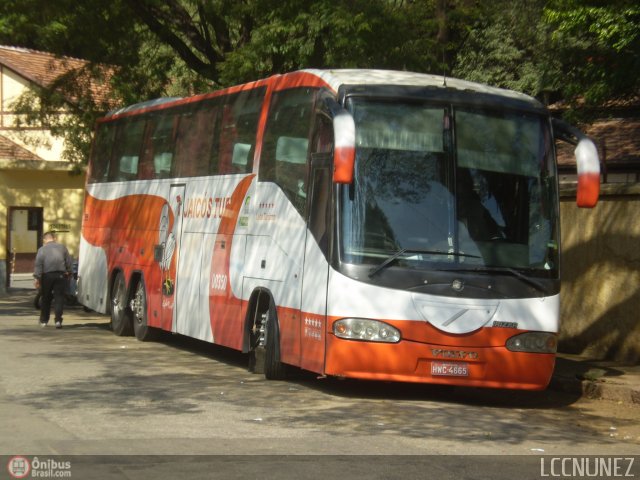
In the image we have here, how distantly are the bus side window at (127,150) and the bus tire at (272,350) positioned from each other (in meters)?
6.59

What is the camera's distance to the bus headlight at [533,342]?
39.7ft

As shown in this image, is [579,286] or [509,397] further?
[579,286]

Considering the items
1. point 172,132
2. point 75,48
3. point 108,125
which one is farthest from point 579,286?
point 75,48

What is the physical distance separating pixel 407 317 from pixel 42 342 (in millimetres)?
7931

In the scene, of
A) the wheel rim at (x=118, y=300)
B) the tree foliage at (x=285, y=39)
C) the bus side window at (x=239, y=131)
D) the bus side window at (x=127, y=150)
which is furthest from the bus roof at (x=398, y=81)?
the wheel rim at (x=118, y=300)

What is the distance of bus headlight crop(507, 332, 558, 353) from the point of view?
39.7 feet

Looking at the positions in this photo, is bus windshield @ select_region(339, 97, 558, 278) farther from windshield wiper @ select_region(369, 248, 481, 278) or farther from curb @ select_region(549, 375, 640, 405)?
curb @ select_region(549, 375, 640, 405)

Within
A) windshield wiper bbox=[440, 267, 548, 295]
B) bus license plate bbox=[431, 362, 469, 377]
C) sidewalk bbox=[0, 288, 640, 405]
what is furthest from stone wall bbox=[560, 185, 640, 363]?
bus license plate bbox=[431, 362, 469, 377]

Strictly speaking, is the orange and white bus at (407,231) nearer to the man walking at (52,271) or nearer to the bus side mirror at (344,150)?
the bus side mirror at (344,150)

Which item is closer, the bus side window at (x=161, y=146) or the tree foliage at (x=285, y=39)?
the bus side window at (x=161, y=146)

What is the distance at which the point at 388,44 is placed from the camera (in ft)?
69.3

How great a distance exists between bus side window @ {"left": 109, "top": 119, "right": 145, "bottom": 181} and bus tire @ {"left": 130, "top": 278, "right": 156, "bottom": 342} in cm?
200

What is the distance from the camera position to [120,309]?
19562 mm

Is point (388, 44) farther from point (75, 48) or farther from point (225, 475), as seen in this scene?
point (225, 475)
